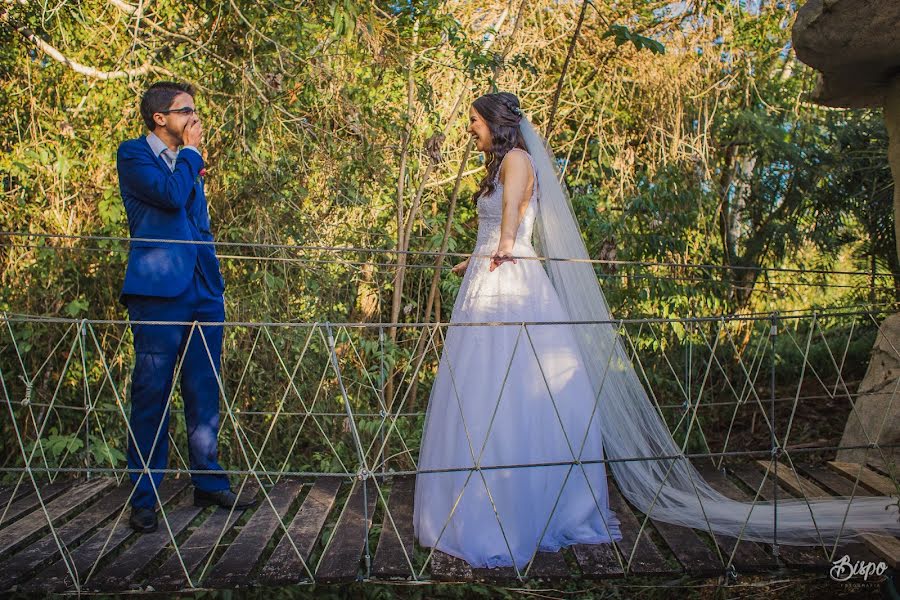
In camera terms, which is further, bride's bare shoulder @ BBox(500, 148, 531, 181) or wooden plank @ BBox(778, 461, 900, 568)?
bride's bare shoulder @ BBox(500, 148, 531, 181)

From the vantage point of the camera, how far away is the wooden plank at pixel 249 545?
217 centimetres

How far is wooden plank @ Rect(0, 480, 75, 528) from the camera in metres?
2.70

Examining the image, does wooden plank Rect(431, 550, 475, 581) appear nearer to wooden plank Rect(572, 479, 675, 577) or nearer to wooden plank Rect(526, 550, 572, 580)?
wooden plank Rect(526, 550, 572, 580)

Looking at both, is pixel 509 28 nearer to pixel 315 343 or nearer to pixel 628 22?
Result: pixel 628 22

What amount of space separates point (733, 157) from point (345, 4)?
311 centimetres

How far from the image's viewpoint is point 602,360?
2.91 metres

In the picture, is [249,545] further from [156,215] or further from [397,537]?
[156,215]

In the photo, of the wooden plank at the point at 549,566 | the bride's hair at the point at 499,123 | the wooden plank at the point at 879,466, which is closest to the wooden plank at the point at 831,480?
the wooden plank at the point at 879,466

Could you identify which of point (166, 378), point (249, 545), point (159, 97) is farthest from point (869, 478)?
point (159, 97)

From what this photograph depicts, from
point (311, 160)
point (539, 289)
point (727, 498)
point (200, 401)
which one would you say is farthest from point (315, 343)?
point (727, 498)

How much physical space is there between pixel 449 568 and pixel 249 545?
595mm

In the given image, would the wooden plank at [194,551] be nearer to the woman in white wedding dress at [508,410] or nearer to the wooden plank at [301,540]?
the wooden plank at [301,540]

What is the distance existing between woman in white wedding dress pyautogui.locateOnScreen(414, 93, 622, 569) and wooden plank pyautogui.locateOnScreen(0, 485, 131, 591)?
104 centimetres

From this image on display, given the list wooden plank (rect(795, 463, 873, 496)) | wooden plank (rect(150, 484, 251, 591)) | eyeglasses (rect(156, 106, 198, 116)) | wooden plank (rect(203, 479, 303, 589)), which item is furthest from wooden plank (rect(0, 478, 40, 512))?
wooden plank (rect(795, 463, 873, 496))
